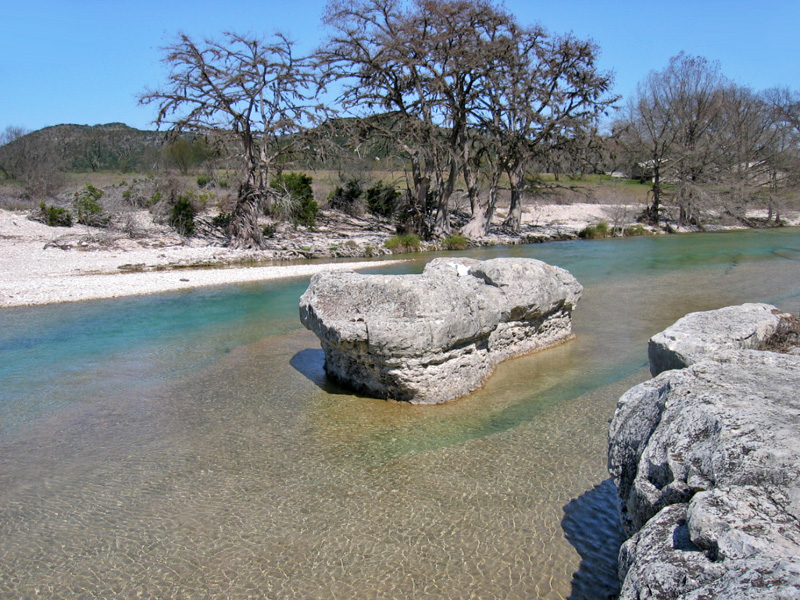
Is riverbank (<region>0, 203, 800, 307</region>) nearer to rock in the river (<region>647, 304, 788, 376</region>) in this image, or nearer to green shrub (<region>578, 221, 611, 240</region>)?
green shrub (<region>578, 221, 611, 240</region>)

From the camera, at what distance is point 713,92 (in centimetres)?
3284

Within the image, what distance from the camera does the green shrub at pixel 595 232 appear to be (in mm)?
28766

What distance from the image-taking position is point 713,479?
255 cm

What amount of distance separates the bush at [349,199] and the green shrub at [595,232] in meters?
10.8

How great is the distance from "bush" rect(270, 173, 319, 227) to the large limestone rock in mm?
18348

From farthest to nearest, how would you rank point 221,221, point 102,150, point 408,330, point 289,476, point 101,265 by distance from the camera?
point 102,150, point 221,221, point 101,265, point 408,330, point 289,476

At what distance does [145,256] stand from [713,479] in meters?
19.4

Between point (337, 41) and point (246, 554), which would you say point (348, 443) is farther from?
point (337, 41)

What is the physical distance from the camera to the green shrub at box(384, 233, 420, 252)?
77.4 ft

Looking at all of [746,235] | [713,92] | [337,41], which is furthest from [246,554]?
[713,92]

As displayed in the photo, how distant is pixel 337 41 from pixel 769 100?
2989cm

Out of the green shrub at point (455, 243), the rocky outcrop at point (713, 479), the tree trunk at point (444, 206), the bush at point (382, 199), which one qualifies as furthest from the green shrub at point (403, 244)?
the rocky outcrop at point (713, 479)

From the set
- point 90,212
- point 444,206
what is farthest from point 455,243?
point 90,212

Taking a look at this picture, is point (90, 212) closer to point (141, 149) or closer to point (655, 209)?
point (655, 209)
